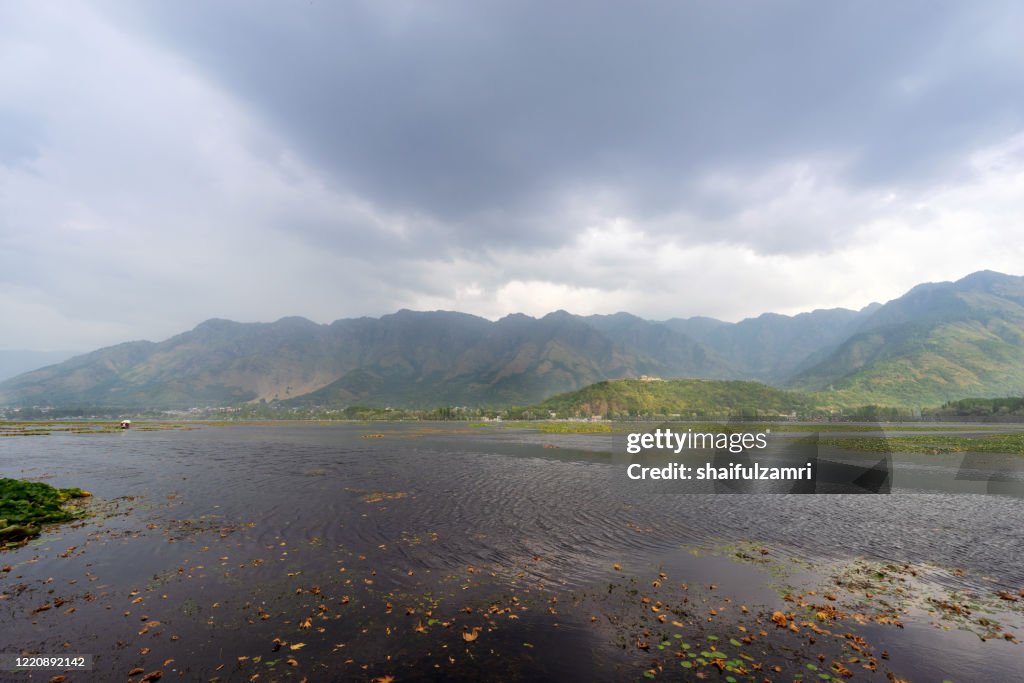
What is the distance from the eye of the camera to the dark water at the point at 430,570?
1335 cm

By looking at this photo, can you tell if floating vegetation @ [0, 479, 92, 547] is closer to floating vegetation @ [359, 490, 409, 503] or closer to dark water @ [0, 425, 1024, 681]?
dark water @ [0, 425, 1024, 681]

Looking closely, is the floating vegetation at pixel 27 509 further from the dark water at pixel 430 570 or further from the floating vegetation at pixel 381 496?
the floating vegetation at pixel 381 496

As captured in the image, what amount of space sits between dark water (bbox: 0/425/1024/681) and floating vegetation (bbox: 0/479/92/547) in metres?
1.69

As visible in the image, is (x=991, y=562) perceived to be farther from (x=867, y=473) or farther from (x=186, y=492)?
(x=186, y=492)

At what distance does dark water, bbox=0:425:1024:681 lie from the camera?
13.4 metres

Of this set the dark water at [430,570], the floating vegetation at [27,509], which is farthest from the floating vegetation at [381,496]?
the floating vegetation at [27,509]

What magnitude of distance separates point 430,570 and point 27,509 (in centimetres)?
3009

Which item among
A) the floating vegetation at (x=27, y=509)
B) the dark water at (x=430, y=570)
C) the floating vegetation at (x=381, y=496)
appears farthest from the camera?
the floating vegetation at (x=381, y=496)

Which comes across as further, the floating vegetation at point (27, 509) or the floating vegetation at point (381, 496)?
the floating vegetation at point (381, 496)

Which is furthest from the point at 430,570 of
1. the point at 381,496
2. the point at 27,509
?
the point at 27,509

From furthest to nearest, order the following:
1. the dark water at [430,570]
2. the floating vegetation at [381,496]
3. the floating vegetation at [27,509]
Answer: the floating vegetation at [381,496], the floating vegetation at [27,509], the dark water at [430,570]

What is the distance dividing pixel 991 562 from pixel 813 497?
19.1m

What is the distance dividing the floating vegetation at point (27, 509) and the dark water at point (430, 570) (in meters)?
1.69

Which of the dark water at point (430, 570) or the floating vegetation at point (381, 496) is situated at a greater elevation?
the dark water at point (430, 570)
